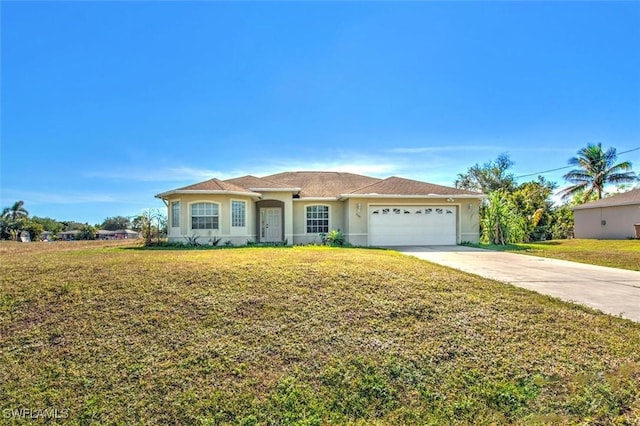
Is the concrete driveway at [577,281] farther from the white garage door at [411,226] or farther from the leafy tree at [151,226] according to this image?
the leafy tree at [151,226]

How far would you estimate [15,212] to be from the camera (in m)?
45.2

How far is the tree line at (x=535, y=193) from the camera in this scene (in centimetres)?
2080

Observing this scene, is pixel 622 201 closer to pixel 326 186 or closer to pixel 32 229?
pixel 326 186

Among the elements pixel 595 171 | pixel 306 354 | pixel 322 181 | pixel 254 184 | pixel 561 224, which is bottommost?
pixel 306 354

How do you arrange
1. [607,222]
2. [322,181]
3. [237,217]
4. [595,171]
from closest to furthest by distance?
[237,217] → [322,181] → [607,222] → [595,171]

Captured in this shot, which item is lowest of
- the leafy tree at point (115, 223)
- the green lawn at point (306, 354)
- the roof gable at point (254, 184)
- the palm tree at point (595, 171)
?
the green lawn at point (306, 354)

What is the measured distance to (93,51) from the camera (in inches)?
474

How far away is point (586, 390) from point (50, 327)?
7150 mm

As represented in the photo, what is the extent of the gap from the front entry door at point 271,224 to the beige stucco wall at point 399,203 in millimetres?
3976

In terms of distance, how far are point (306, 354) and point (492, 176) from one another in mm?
41069

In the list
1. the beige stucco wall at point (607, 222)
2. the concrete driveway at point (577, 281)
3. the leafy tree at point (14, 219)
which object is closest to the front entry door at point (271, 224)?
the concrete driveway at point (577, 281)

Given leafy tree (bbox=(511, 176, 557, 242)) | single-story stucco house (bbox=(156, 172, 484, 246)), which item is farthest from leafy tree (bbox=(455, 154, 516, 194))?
single-story stucco house (bbox=(156, 172, 484, 246))

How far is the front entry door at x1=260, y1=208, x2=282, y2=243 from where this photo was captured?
20.3 m

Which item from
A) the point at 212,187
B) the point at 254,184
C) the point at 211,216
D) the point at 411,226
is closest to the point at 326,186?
the point at 254,184
